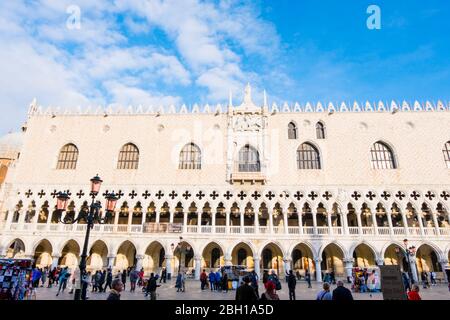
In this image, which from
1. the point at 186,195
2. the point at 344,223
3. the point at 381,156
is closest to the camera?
the point at 344,223

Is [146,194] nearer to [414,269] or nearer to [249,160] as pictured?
[249,160]

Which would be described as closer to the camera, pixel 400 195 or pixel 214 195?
pixel 400 195

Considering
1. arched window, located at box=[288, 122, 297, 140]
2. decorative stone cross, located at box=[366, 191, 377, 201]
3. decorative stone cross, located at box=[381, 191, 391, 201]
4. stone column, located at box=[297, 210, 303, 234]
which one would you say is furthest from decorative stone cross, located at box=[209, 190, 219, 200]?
decorative stone cross, located at box=[381, 191, 391, 201]

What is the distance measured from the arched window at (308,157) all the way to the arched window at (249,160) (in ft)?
12.7

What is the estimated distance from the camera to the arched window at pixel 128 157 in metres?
26.0

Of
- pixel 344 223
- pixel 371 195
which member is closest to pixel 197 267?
pixel 344 223

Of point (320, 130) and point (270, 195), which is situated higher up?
point (320, 130)

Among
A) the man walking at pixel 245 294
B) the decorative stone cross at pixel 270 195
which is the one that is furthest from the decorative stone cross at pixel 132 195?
the man walking at pixel 245 294

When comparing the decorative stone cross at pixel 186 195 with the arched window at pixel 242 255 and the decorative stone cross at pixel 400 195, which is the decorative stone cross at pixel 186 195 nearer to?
the arched window at pixel 242 255

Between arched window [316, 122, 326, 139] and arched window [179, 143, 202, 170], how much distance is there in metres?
11.4

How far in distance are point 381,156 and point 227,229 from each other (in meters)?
15.5

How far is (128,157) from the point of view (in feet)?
Answer: 86.7

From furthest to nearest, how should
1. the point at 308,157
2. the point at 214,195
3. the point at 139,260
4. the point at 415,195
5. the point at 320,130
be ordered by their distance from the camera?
the point at 320,130 < the point at 308,157 < the point at 214,195 < the point at 415,195 < the point at 139,260
